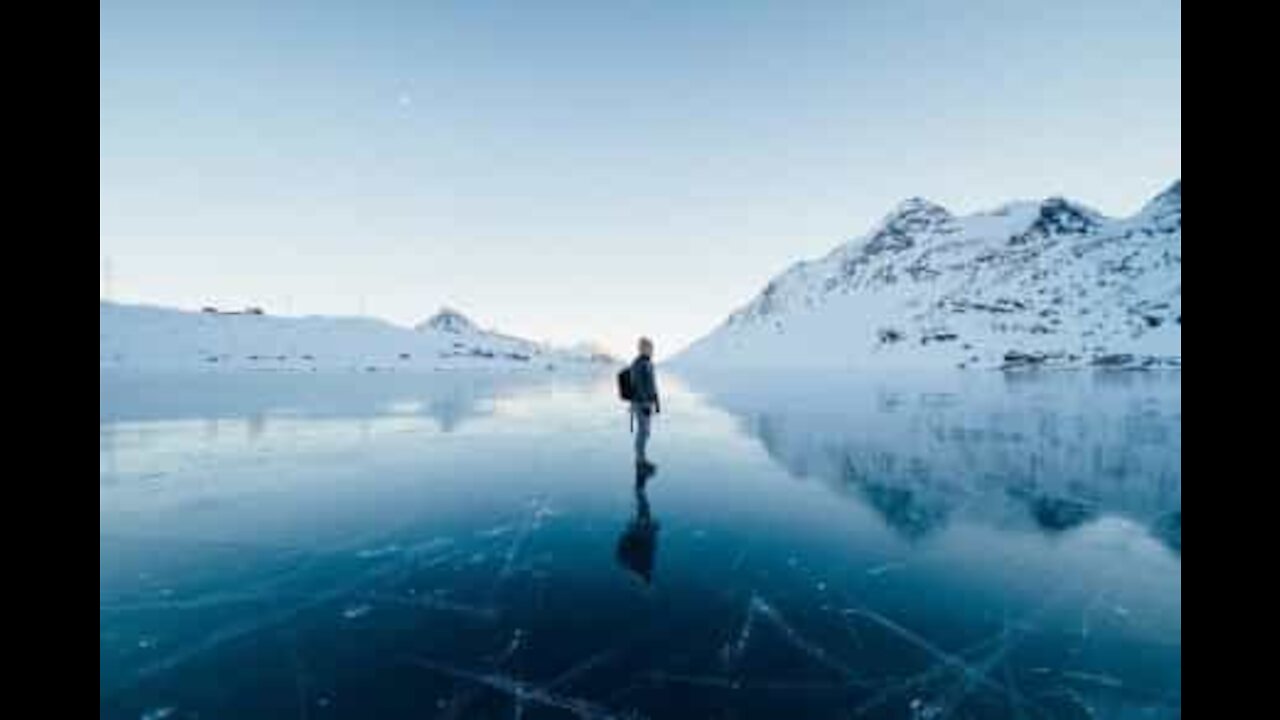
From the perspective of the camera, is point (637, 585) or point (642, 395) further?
point (642, 395)

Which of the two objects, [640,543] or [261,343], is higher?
[261,343]

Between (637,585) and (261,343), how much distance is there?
91.6 m

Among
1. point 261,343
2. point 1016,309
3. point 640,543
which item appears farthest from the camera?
point 1016,309

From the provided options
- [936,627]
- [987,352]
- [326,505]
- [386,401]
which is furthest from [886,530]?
[987,352]

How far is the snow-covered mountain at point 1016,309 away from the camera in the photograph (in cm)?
10531

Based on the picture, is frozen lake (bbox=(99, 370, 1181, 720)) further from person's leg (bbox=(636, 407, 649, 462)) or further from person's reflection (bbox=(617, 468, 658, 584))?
person's leg (bbox=(636, 407, 649, 462))

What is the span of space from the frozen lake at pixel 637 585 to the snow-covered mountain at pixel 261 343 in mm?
67425

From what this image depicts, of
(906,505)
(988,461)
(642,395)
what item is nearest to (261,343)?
Result: (642,395)

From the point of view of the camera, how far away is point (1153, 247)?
461 feet

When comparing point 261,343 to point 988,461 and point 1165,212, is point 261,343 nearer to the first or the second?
point 988,461

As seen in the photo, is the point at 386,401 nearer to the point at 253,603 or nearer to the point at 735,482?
the point at 735,482

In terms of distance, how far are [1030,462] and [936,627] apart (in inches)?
334

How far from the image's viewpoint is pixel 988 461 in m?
11.8
